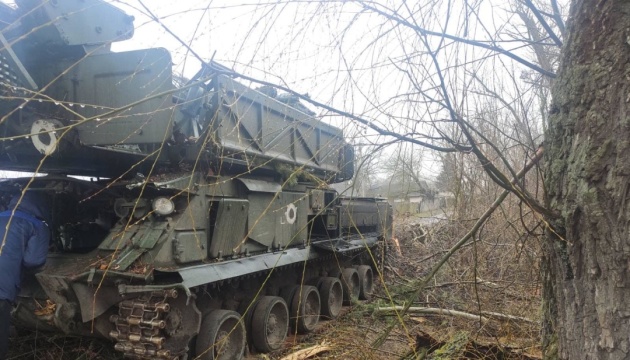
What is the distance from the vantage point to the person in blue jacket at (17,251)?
4.59 metres

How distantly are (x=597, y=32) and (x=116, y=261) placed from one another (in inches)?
160

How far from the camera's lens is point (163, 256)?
459 cm

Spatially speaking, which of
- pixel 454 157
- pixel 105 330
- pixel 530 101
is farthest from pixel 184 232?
pixel 530 101

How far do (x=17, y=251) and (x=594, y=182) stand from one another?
4804mm

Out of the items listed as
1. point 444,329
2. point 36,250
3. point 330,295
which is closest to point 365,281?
point 330,295

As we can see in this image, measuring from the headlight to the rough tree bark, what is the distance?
357 cm

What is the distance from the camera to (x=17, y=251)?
4676mm

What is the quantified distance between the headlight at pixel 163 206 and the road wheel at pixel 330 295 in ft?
13.1

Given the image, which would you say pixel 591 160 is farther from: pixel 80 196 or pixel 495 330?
pixel 80 196

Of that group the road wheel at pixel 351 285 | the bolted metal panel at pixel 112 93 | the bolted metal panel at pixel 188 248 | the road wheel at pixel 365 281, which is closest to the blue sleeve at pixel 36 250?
the bolted metal panel at pixel 112 93

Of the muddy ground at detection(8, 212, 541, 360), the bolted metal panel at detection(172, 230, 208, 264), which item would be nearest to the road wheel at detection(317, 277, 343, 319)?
the muddy ground at detection(8, 212, 541, 360)

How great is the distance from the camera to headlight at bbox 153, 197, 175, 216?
186 inches

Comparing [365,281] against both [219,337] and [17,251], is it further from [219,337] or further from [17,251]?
[17,251]

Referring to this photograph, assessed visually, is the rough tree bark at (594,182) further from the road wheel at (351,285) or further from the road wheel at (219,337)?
the road wheel at (351,285)
